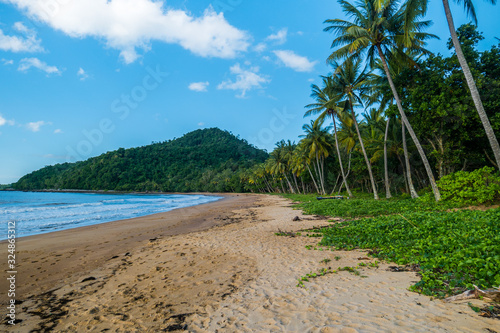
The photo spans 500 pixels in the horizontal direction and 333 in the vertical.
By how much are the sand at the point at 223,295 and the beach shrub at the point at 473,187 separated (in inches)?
347

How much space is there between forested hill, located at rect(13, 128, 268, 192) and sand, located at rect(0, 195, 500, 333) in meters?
72.6

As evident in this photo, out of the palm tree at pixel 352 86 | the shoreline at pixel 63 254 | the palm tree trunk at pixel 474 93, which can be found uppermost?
the palm tree at pixel 352 86

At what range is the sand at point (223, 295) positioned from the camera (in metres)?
2.89

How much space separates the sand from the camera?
9.49 feet

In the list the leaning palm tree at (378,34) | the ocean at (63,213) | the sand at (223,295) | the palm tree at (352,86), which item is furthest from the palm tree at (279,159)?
the sand at (223,295)

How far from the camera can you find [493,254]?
12.4 ft

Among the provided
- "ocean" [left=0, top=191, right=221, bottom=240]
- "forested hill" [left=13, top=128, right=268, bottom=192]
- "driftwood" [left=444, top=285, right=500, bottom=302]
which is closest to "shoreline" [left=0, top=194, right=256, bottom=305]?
"ocean" [left=0, top=191, right=221, bottom=240]

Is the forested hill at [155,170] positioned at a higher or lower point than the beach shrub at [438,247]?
higher

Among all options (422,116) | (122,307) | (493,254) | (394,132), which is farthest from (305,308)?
(394,132)

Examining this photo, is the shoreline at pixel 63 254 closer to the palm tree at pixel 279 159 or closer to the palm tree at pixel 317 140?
the palm tree at pixel 317 140

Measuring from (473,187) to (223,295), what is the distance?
12732 millimetres

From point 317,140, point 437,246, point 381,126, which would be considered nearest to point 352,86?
point 381,126

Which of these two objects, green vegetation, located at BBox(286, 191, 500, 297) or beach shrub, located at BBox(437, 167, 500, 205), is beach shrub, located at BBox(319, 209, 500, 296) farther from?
beach shrub, located at BBox(437, 167, 500, 205)

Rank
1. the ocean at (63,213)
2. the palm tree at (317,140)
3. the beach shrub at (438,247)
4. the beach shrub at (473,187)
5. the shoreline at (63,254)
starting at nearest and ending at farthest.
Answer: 1. the beach shrub at (438,247)
2. the shoreline at (63,254)
3. the beach shrub at (473,187)
4. the ocean at (63,213)
5. the palm tree at (317,140)
